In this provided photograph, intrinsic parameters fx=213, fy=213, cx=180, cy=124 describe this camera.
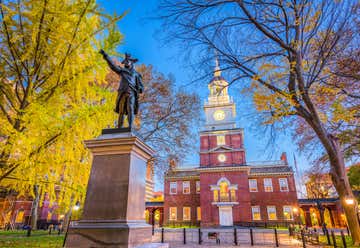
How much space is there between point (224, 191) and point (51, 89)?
30072 millimetres

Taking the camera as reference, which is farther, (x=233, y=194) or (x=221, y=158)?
(x=221, y=158)

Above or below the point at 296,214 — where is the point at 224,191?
above

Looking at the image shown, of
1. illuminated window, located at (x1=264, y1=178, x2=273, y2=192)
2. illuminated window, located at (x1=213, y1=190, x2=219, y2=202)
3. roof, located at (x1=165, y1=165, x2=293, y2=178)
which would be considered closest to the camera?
illuminated window, located at (x1=213, y1=190, x2=219, y2=202)

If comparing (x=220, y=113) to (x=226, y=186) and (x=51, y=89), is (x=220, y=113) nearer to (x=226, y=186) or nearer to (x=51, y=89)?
(x=226, y=186)

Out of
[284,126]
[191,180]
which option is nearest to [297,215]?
[191,180]

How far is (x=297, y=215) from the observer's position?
31.3 m

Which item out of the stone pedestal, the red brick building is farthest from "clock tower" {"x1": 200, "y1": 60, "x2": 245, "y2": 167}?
the stone pedestal

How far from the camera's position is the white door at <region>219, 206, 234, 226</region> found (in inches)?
1193

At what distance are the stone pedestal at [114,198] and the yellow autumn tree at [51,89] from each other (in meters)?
1.81

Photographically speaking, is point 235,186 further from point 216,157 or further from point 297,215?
point 297,215

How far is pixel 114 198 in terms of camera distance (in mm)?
4168

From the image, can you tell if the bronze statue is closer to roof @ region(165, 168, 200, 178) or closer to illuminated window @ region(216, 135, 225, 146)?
illuminated window @ region(216, 135, 225, 146)

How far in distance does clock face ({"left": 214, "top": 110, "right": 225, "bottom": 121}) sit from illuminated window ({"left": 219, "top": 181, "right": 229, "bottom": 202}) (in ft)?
37.8

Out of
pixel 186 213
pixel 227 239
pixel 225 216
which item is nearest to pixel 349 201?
pixel 227 239
